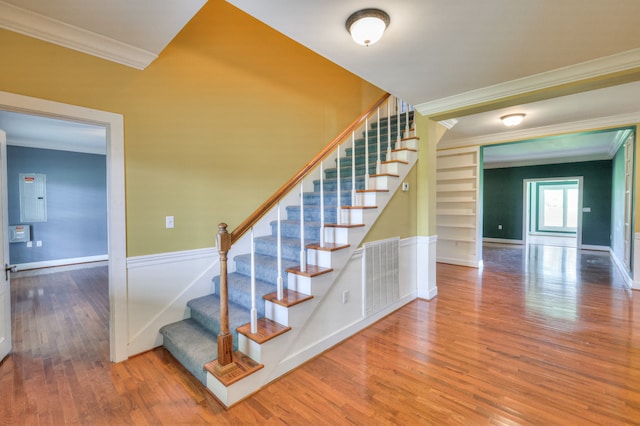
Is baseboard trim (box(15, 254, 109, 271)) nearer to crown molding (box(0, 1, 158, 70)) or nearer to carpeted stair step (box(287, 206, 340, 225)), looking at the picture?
carpeted stair step (box(287, 206, 340, 225))

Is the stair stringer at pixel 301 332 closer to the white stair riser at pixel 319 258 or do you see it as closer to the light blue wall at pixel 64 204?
the white stair riser at pixel 319 258

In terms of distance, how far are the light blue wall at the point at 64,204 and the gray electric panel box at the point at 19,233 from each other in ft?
0.23

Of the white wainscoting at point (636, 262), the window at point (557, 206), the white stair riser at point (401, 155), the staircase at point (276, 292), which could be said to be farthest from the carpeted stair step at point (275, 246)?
the window at point (557, 206)

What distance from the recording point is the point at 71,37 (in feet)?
6.57

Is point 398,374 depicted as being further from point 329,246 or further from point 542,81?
point 542,81

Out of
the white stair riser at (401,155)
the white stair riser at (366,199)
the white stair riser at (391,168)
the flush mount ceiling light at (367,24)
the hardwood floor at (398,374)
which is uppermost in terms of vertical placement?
the flush mount ceiling light at (367,24)

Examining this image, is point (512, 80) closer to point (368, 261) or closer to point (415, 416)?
point (368, 261)

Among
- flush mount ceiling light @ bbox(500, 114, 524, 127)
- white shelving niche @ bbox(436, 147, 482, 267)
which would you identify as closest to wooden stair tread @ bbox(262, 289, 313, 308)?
flush mount ceiling light @ bbox(500, 114, 524, 127)

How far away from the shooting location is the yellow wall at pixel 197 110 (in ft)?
6.84

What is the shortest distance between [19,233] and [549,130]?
31.8ft

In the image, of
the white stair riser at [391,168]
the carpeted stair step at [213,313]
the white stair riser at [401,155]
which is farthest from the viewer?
the white stair riser at [401,155]

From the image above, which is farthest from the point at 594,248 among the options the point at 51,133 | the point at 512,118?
the point at 51,133

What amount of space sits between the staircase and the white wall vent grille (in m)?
0.34

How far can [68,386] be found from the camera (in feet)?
6.70
